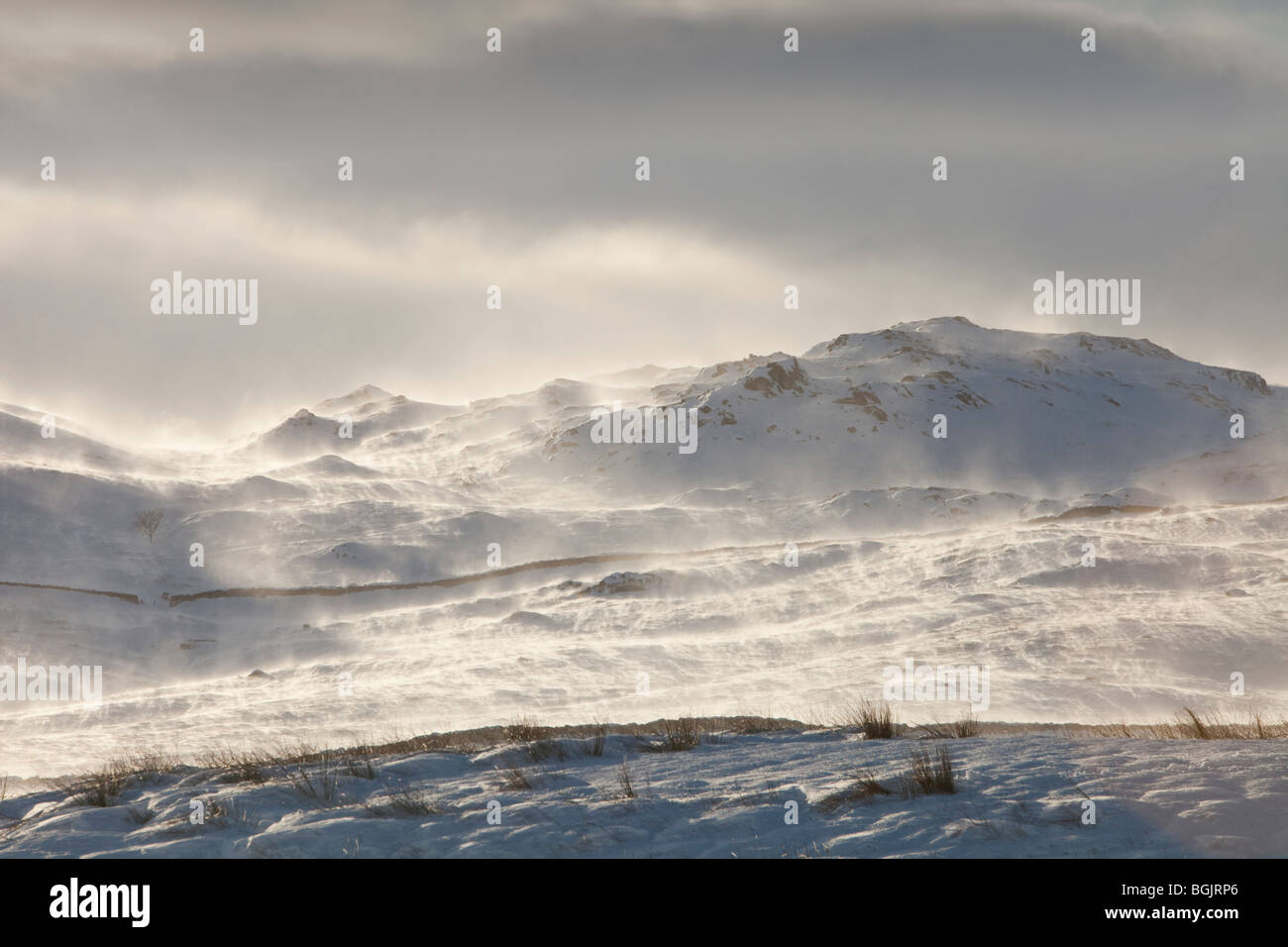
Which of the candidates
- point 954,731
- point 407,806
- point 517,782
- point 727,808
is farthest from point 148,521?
point 727,808

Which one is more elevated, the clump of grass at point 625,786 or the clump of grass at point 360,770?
the clump of grass at point 625,786

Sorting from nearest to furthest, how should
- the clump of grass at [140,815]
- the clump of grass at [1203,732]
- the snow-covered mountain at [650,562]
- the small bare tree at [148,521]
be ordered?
the clump of grass at [140,815] < the clump of grass at [1203,732] < the snow-covered mountain at [650,562] < the small bare tree at [148,521]

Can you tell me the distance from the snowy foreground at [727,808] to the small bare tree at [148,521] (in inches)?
2625

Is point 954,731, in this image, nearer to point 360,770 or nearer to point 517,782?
point 517,782

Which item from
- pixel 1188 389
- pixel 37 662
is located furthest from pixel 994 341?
pixel 37 662

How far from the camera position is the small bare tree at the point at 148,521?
221 ft

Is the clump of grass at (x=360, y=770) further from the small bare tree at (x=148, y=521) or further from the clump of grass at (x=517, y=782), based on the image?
the small bare tree at (x=148, y=521)

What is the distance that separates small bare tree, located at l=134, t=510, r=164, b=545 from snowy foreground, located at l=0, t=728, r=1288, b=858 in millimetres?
66677

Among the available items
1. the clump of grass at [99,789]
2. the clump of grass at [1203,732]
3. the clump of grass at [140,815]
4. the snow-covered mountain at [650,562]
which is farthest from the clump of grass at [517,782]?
the snow-covered mountain at [650,562]

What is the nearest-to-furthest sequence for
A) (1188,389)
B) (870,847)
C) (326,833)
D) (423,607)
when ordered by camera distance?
(870,847)
(326,833)
(423,607)
(1188,389)

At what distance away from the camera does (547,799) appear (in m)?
6.34

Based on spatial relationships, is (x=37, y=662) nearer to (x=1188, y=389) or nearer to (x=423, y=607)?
(x=423, y=607)

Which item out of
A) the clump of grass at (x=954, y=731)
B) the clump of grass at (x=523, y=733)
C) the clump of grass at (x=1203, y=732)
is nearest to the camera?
the clump of grass at (x=1203, y=732)
